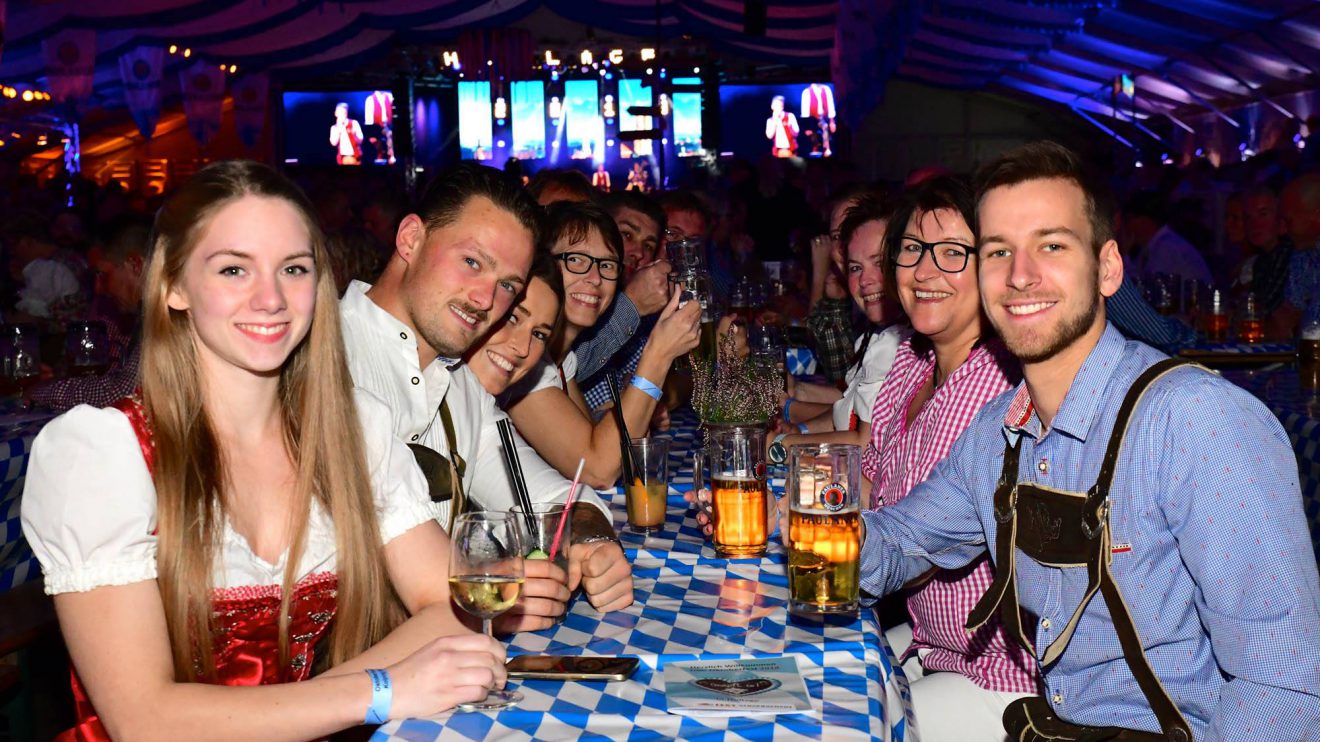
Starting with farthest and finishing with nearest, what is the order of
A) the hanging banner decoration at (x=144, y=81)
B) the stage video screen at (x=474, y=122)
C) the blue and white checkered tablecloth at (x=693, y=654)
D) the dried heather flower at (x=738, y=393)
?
the stage video screen at (x=474, y=122) < the hanging banner decoration at (x=144, y=81) < the dried heather flower at (x=738, y=393) < the blue and white checkered tablecloth at (x=693, y=654)

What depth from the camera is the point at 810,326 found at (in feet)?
14.9

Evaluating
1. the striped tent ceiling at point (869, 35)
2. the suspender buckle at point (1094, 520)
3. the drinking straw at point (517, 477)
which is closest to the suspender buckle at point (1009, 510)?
the suspender buckle at point (1094, 520)

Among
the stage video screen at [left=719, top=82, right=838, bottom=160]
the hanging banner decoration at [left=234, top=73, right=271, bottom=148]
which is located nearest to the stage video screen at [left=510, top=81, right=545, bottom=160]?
the stage video screen at [left=719, top=82, right=838, bottom=160]

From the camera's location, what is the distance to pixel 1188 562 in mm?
1468

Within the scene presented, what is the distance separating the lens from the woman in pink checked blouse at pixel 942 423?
200 cm

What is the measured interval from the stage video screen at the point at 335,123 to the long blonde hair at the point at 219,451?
1605 centimetres

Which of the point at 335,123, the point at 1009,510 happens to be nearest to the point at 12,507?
the point at 1009,510

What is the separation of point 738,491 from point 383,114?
631 inches

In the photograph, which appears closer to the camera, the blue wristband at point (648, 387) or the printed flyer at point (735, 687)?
the printed flyer at point (735, 687)

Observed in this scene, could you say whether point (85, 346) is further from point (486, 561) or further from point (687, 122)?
point (687, 122)

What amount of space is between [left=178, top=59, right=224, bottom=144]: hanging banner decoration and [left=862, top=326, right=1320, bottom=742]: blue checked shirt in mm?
11249

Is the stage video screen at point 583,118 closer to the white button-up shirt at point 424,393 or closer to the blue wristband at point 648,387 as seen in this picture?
the blue wristband at point 648,387

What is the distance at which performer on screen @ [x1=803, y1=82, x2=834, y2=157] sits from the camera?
16.7 meters

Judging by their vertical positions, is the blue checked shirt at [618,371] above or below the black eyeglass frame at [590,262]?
below
